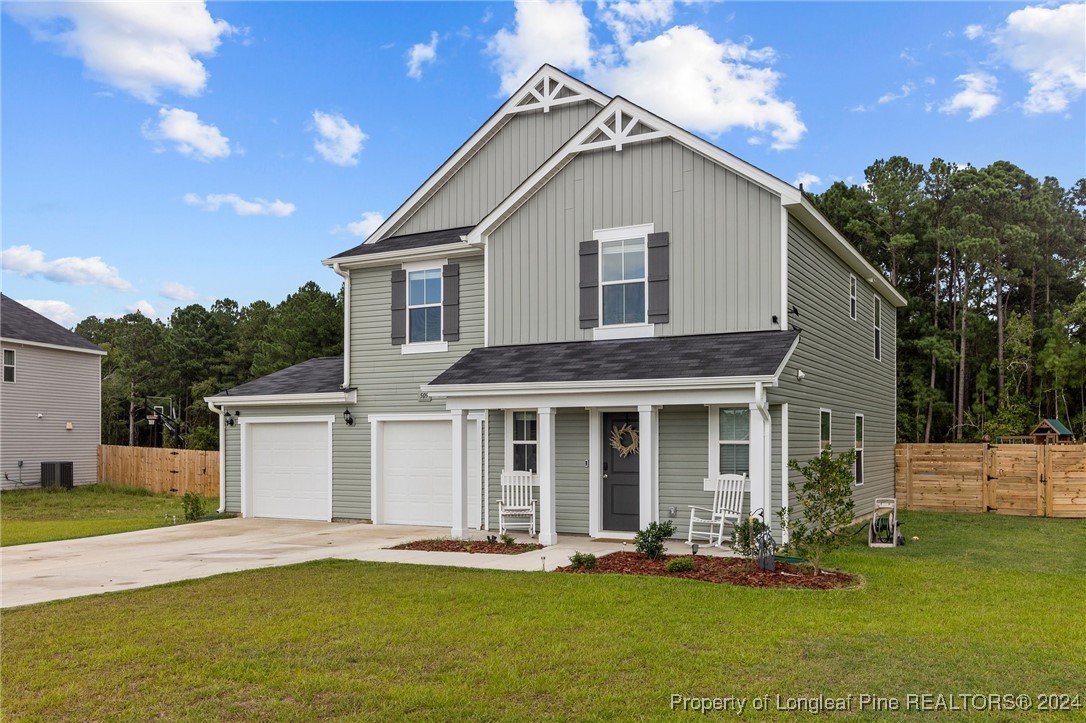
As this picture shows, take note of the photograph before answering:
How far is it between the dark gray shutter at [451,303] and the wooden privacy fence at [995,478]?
11.1 m

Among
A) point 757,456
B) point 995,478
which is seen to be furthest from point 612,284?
point 995,478

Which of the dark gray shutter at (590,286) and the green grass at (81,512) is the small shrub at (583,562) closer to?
the dark gray shutter at (590,286)

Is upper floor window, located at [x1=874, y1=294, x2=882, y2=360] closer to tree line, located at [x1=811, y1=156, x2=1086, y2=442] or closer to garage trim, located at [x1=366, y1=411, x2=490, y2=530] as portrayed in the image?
garage trim, located at [x1=366, y1=411, x2=490, y2=530]

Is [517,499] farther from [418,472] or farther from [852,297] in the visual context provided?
[852,297]

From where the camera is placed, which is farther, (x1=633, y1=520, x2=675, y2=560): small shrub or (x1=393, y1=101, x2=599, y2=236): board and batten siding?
(x1=393, y1=101, x2=599, y2=236): board and batten siding

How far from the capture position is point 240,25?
49.7ft

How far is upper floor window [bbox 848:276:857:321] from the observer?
1658cm

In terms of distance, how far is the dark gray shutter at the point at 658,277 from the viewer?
13117 mm

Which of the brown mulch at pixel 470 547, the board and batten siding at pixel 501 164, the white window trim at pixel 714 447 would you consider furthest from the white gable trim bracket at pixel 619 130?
the brown mulch at pixel 470 547

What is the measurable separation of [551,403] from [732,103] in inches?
489

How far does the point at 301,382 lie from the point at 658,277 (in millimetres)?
8056

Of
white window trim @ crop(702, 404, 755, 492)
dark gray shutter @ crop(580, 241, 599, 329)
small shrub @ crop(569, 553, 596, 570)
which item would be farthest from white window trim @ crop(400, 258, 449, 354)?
small shrub @ crop(569, 553, 596, 570)

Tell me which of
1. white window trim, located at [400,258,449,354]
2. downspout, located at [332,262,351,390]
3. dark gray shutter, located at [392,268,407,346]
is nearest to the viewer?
white window trim, located at [400,258,449,354]

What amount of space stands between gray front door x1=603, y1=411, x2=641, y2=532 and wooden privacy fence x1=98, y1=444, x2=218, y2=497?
15.3 metres
